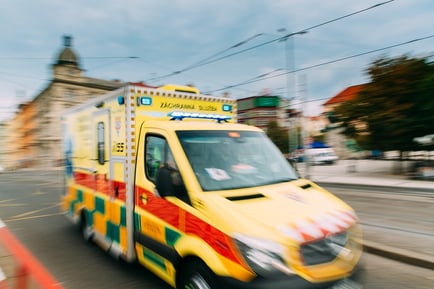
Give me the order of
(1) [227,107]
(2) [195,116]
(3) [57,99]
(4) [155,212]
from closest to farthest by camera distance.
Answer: (4) [155,212], (2) [195,116], (1) [227,107], (3) [57,99]

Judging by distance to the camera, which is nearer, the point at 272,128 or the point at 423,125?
the point at 423,125

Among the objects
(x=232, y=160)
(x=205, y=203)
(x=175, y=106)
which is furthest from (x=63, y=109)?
(x=205, y=203)

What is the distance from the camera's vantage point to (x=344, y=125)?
72.2 ft

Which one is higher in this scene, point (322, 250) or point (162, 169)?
point (162, 169)

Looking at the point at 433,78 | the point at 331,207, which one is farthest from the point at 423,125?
the point at 331,207

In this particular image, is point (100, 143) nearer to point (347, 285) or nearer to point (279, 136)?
point (347, 285)

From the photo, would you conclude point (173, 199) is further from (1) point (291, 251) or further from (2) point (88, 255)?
(2) point (88, 255)

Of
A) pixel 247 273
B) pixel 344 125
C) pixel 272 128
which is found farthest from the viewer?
pixel 272 128

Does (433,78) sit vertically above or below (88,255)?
above

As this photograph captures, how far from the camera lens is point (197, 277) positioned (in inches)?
132

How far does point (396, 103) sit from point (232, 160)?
706 inches

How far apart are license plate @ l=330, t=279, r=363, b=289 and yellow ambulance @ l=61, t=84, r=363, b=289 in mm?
12

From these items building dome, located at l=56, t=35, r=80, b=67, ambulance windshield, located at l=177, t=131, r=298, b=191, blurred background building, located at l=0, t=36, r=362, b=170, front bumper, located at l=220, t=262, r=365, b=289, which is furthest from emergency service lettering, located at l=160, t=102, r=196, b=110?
building dome, located at l=56, t=35, r=80, b=67

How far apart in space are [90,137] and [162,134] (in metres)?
2.66
